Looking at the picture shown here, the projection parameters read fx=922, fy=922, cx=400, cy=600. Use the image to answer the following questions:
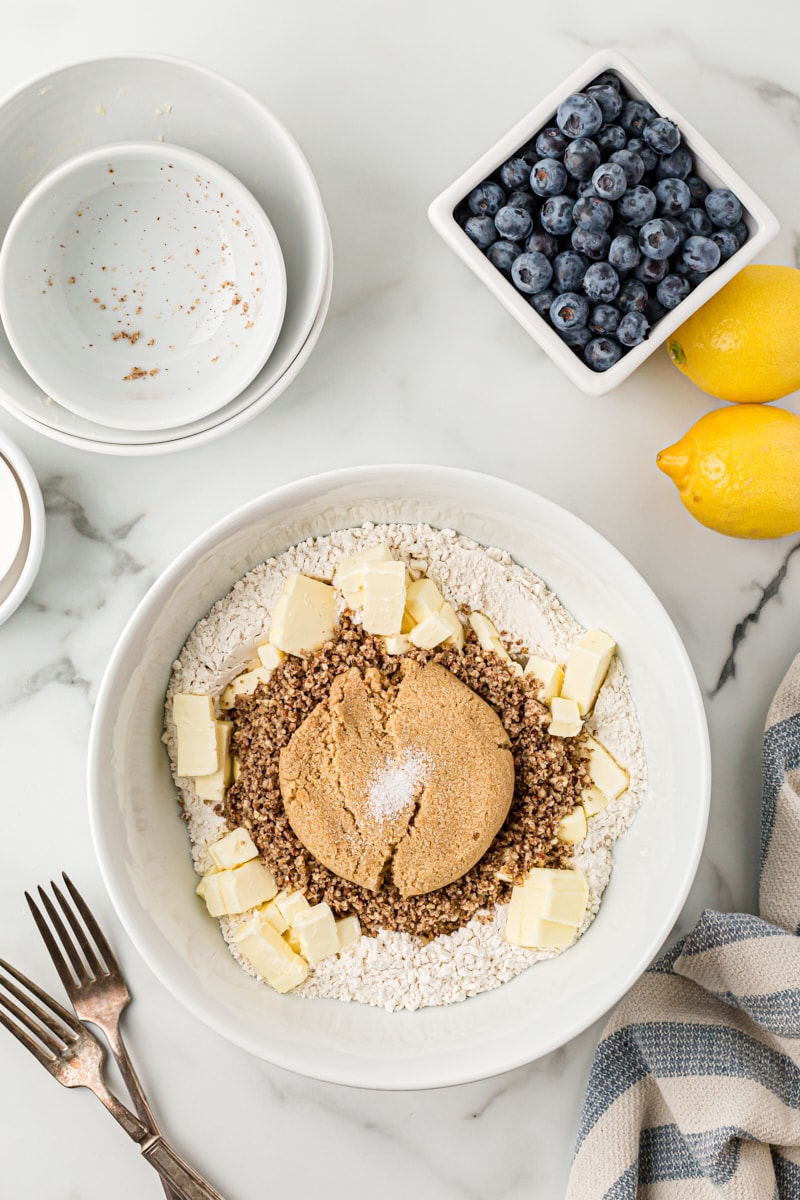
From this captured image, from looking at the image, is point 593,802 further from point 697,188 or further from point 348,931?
point 697,188

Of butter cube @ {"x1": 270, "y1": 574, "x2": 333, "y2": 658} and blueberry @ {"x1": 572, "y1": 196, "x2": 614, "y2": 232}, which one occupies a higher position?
blueberry @ {"x1": 572, "y1": 196, "x2": 614, "y2": 232}

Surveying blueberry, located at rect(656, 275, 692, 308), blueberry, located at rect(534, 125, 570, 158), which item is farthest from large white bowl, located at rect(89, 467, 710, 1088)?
blueberry, located at rect(534, 125, 570, 158)

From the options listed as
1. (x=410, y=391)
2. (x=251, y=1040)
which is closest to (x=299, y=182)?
(x=410, y=391)

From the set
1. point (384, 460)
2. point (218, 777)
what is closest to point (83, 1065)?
point (218, 777)

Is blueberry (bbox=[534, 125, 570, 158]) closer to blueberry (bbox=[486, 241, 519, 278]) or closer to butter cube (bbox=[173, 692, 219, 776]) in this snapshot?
blueberry (bbox=[486, 241, 519, 278])

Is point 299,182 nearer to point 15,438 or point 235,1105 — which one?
point 15,438

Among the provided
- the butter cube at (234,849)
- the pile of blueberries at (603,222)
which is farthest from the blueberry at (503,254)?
the butter cube at (234,849)
